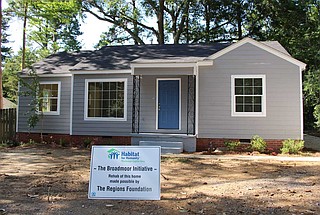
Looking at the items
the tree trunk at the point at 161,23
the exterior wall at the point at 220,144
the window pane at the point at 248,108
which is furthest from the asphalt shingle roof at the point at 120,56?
the tree trunk at the point at 161,23

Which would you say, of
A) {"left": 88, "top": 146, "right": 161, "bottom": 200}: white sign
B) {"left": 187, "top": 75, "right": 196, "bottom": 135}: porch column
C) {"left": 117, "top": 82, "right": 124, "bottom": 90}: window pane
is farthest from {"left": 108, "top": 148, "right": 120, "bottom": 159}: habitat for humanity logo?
{"left": 117, "top": 82, "right": 124, "bottom": 90}: window pane

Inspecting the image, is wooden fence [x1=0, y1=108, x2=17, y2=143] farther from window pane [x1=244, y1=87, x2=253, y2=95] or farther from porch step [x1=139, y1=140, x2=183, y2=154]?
window pane [x1=244, y1=87, x2=253, y2=95]

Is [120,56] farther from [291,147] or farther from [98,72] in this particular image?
[291,147]

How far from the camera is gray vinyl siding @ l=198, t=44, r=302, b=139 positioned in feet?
35.9

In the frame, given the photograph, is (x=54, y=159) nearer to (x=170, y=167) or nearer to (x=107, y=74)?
(x=170, y=167)

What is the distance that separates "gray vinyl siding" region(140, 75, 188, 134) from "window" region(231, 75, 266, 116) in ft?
6.25

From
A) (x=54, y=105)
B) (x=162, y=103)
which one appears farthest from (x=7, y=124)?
(x=162, y=103)

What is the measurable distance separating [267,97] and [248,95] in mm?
673

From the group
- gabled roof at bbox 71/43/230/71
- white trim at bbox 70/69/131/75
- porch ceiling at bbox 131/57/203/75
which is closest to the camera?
porch ceiling at bbox 131/57/203/75

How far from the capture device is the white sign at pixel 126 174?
4527 mm

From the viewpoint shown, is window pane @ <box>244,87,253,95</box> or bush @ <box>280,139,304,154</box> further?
window pane @ <box>244,87,253,95</box>

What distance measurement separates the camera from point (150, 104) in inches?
478

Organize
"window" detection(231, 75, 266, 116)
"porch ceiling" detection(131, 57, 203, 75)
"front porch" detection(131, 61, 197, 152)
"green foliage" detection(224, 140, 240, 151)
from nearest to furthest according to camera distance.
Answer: "green foliage" detection(224, 140, 240, 151), "porch ceiling" detection(131, 57, 203, 75), "window" detection(231, 75, 266, 116), "front porch" detection(131, 61, 197, 152)

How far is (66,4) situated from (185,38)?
39.1ft
